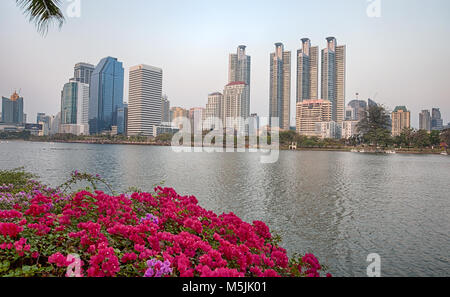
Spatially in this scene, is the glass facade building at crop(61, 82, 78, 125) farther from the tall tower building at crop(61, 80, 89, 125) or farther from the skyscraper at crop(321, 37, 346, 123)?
the skyscraper at crop(321, 37, 346, 123)

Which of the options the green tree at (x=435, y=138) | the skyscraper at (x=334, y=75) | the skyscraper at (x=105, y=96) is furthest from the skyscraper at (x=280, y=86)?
the green tree at (x=435, y=138)

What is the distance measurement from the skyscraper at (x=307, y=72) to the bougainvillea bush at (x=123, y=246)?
563 ft

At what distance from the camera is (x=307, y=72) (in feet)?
551

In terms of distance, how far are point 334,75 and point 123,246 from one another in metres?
178

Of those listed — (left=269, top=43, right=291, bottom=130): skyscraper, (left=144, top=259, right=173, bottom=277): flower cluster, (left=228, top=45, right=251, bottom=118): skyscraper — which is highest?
Result: (left=228, top=45, right=251, bottom=118): skyscraper

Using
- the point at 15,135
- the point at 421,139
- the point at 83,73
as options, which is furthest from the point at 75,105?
the point at 421,139

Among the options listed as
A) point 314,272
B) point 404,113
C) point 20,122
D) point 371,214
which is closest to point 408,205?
point 371,214

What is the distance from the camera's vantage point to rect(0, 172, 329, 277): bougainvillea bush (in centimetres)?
177

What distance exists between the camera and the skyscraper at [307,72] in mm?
165375

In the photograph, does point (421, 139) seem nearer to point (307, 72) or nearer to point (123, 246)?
point (123, 246)

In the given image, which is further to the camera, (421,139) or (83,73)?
(83,73)

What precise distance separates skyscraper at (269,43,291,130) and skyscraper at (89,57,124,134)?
85.0m

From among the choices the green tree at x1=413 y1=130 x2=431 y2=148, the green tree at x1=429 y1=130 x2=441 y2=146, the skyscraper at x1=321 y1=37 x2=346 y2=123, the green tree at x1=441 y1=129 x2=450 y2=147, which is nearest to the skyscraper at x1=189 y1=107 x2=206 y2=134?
the skyscraper at x1=321 y1=37 x2=346 y2=123
